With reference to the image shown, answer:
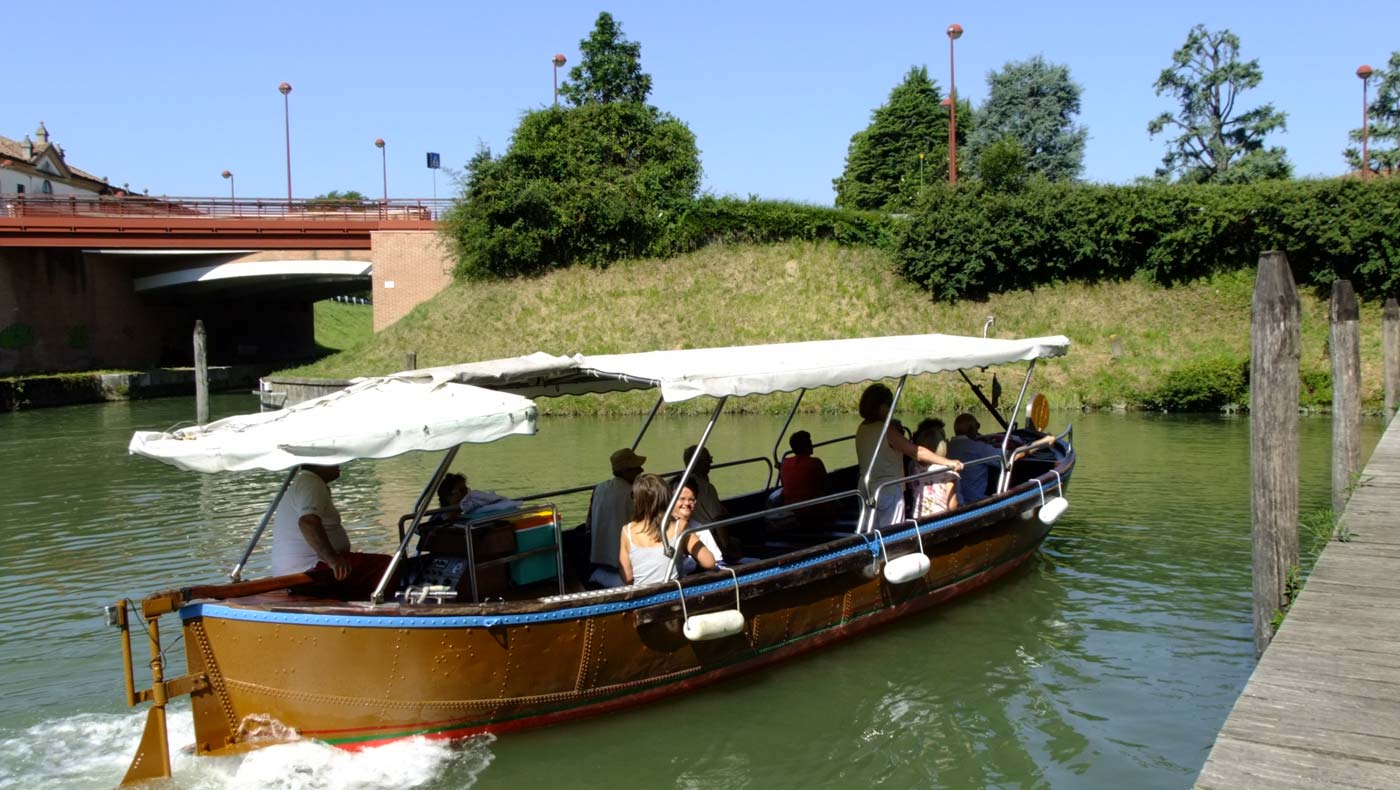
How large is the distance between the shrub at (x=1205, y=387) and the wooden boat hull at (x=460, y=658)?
21.3m

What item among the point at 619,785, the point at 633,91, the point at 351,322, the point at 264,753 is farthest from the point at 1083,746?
the point at 351,322

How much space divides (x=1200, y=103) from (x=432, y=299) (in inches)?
1440

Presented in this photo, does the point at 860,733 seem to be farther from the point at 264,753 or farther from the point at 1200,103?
the point at 1200,103

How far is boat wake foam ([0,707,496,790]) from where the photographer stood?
6918 millimetres

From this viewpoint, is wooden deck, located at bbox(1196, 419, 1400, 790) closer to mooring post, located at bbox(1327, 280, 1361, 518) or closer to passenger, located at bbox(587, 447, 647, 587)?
mooring post, located at bbox(1327, 280, 1361, 518)

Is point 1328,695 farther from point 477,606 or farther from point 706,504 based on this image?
point 706,504

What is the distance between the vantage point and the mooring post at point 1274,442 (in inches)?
295

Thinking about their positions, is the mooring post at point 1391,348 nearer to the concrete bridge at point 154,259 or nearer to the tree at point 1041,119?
the concrete bridge at point 154,259

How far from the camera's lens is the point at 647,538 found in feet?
26.5

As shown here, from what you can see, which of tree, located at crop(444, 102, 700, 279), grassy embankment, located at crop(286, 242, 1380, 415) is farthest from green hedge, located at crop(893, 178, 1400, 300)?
tree, located at crop(444, 102, 700, 279)

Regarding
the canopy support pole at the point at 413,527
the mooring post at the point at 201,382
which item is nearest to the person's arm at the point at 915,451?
the canopy support pole at the point at 413,527

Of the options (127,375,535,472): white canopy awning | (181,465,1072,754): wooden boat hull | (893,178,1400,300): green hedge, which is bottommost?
(181,465,1072,754): wooden boat hull

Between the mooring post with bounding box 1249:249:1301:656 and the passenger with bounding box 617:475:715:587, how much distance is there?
382cm

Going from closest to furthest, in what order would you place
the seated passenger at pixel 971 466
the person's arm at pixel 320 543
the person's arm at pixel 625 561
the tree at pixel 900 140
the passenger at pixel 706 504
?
1. the person's arm at pixel 320 543
2. the person's arm at pixel 625 561
3. the passenger at pixel 706 504
4. the seated passenger at pixel 971 466
5. the tree at pixel 900 140
